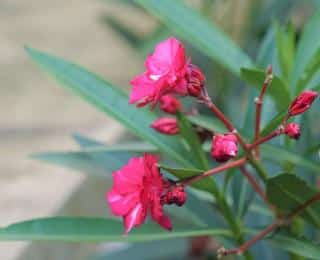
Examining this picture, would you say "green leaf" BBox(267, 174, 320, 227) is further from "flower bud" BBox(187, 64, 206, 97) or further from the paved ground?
the paved ground

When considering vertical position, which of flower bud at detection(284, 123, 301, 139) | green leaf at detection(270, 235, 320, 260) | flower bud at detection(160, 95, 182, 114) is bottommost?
green leaf at detection(270, 235, 320, 260)

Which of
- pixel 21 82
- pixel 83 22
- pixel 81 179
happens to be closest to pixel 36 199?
pixel 81 179

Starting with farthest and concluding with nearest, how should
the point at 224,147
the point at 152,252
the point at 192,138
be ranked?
the point at 152,252
the point at 192,138
the point at 224,147

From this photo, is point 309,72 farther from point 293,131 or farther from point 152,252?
point 152,252

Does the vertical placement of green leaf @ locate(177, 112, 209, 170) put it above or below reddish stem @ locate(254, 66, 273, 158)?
below

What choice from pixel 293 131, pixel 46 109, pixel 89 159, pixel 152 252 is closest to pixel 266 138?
pixel 293 131

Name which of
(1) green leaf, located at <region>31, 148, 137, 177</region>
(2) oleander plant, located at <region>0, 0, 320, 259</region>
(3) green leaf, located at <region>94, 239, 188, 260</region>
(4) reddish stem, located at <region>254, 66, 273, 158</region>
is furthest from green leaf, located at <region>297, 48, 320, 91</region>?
(3) green leaf, located at <region>94, 239, 188, 260</region>
